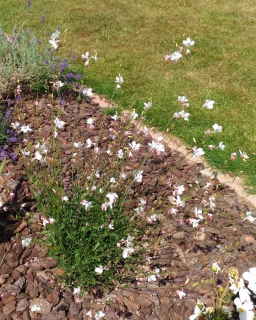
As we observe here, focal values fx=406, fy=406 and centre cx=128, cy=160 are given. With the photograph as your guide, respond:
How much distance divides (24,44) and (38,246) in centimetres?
303

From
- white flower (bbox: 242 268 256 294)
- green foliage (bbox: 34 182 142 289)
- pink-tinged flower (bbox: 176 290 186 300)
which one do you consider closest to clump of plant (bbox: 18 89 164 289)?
green foliage (bbox: 34 182 142 289)

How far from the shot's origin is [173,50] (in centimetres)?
717

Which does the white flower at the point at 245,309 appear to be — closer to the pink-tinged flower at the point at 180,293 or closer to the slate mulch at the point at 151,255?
the slate mulch at the point at 151,255

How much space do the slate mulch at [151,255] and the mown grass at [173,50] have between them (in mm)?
686

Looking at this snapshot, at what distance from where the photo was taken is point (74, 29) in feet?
25.4

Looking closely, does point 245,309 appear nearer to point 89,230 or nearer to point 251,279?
point 251,279

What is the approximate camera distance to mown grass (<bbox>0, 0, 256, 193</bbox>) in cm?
530

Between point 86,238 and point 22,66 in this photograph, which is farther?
point 22,66

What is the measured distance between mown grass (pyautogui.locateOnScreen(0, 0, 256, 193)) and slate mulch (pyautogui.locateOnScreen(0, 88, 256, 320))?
0.69 meters

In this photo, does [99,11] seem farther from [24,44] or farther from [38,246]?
[38,246]

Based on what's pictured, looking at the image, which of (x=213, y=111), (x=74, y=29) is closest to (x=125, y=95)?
(x=213, y=111)

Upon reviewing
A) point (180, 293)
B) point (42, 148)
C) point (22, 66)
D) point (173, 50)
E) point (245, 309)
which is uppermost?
point (245, 309)

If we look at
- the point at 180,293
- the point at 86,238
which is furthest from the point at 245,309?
the point at 86,238

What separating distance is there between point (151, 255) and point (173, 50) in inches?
188
